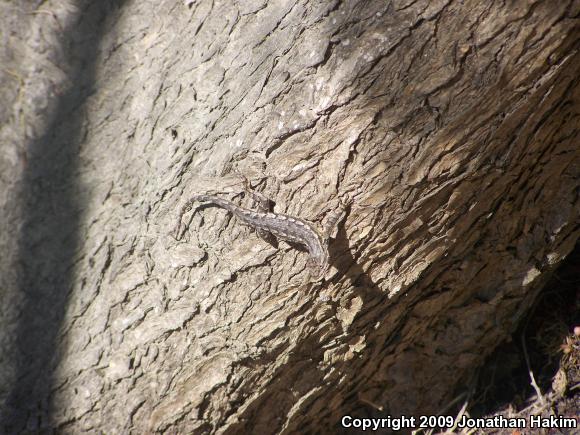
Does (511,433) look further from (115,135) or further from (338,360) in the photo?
(115,135)

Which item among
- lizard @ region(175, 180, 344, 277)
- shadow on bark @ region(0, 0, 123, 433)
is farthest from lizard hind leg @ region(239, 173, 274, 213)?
shadow on bark @ region(0, 0, 123, 433)

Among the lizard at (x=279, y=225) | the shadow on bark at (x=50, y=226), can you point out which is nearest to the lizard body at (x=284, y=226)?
the lizard at (x=279, y=225)

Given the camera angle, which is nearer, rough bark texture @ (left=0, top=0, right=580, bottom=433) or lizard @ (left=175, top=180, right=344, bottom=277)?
rough bark texture @ (left=0, top=0, right=580, bottom=433)

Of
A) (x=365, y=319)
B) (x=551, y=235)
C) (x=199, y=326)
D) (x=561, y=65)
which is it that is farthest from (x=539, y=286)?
(x=199, y=326)

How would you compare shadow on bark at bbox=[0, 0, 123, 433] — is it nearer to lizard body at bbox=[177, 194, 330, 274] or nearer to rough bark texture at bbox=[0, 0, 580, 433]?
rough bark texture at bbox=[0, 0, 580, 433]

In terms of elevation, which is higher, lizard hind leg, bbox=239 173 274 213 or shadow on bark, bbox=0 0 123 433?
shadow on bark, bbox=0 0 123 433

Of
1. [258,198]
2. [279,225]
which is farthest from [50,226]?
[279,225]

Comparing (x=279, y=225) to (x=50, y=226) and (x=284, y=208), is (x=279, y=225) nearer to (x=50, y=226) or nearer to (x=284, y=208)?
(x=284, y=208)
